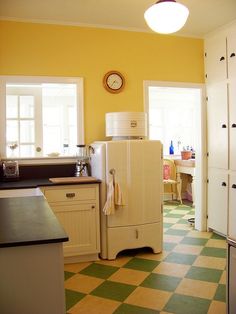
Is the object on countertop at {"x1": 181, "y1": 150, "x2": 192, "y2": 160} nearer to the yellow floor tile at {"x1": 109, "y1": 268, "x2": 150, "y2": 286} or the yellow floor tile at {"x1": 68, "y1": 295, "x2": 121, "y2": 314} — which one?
the yellow floor tile at {"x1": 109, "y1": 268, "x2": 150, "y2": 286}

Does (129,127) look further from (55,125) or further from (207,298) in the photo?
(55,125)

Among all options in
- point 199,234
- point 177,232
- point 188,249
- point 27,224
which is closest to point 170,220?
point 177,232

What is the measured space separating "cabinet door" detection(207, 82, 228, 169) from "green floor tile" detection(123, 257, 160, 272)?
4.64 feet

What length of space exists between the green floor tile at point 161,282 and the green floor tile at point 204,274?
6.6 inches

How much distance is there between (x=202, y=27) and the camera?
401 centimetres

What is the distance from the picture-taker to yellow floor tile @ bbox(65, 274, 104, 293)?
2.82 metres

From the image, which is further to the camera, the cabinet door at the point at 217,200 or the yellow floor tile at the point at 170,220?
the yellow floor tile at the point at 170,220

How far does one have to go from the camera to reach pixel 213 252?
11.8 feet

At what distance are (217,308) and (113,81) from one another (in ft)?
8.42

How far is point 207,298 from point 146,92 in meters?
2.40

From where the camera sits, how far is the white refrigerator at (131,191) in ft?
11.2

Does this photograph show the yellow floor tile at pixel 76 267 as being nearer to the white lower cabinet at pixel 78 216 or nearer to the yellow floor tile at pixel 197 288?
the white lower cabinet at pixel 78 216

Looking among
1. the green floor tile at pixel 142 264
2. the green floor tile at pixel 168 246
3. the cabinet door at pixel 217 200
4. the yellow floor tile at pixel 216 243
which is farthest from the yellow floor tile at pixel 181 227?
the green floor tile at pixel 142 264

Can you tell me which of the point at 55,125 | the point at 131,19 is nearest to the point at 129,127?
the point at 131,19
